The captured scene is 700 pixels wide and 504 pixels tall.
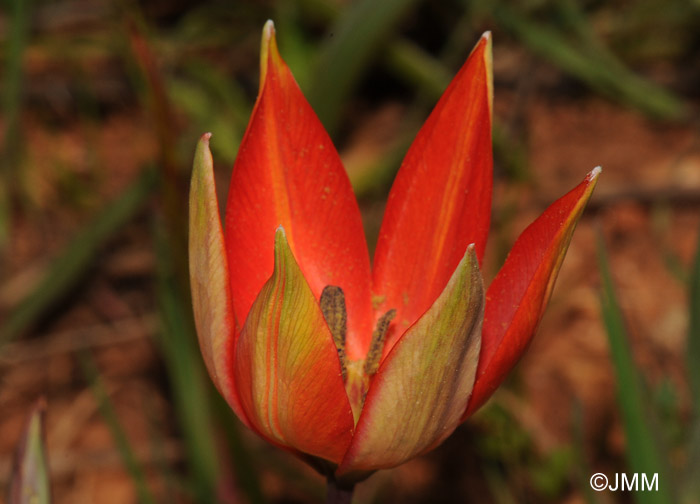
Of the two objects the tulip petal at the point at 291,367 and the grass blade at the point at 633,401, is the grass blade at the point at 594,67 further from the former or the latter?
the tulip petal at the point at 291,367

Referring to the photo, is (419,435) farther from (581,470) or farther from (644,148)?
(644,148)

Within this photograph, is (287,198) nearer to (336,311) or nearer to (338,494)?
(336,311)

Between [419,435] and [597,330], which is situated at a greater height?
[597,330]

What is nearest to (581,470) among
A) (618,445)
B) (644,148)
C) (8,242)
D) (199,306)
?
(199,306)

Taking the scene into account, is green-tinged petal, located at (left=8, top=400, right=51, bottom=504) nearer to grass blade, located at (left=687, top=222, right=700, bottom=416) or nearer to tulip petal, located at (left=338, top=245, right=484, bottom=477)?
tulip petal, located at (left=338, top=245, right=484, bottom=477)

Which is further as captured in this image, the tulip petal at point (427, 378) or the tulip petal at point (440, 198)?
the tulip petal at point (440, 198)

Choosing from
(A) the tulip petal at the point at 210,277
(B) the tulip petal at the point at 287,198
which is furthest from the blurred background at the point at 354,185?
(A) the tulip petal at the point at 210,277
